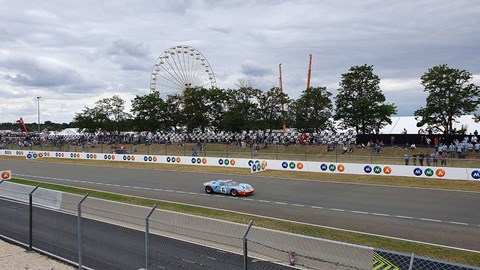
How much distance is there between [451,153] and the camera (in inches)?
1248

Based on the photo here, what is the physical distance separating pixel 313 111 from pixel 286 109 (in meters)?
5.78

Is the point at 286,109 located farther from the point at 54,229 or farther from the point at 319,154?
the point at 54,229

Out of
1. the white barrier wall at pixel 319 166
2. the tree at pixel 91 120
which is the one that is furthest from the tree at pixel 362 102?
the tree at pixel 91 120

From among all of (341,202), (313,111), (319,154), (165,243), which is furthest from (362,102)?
(165,243)

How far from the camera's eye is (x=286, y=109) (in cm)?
5822

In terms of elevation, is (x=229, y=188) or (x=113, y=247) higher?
(x=229, y=188)

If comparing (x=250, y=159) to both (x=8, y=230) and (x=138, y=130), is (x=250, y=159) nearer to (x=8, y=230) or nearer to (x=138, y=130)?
(x=8, y=230)

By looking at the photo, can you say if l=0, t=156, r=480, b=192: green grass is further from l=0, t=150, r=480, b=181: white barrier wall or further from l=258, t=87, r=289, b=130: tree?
l=258, t=87, r=289, b=130: tree

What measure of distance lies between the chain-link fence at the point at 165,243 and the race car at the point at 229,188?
7.65 m

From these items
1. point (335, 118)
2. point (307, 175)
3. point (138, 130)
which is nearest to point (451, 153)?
point (307, 175)

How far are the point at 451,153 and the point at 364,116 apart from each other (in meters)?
16.8

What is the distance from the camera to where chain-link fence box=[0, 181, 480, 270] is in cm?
929

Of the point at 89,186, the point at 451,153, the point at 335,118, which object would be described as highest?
the point at 335,118

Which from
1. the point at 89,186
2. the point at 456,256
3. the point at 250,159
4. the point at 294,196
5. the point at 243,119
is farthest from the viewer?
the point at 243,119
